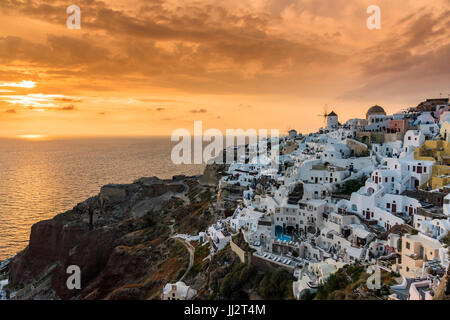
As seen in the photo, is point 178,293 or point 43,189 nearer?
point 178,293

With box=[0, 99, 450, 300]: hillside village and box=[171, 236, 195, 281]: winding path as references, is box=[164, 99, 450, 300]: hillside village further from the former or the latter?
box=[171, 236, 195, 281]: winding path

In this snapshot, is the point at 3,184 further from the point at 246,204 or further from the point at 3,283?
the point at 246,204

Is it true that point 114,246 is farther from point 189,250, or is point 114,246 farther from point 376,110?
point 376,110

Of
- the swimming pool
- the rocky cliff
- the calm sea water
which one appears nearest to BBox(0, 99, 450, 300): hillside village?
the swimming pool

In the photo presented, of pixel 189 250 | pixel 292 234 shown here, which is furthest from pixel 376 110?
pixel 189 250

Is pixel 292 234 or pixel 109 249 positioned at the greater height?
pixel 292 234
